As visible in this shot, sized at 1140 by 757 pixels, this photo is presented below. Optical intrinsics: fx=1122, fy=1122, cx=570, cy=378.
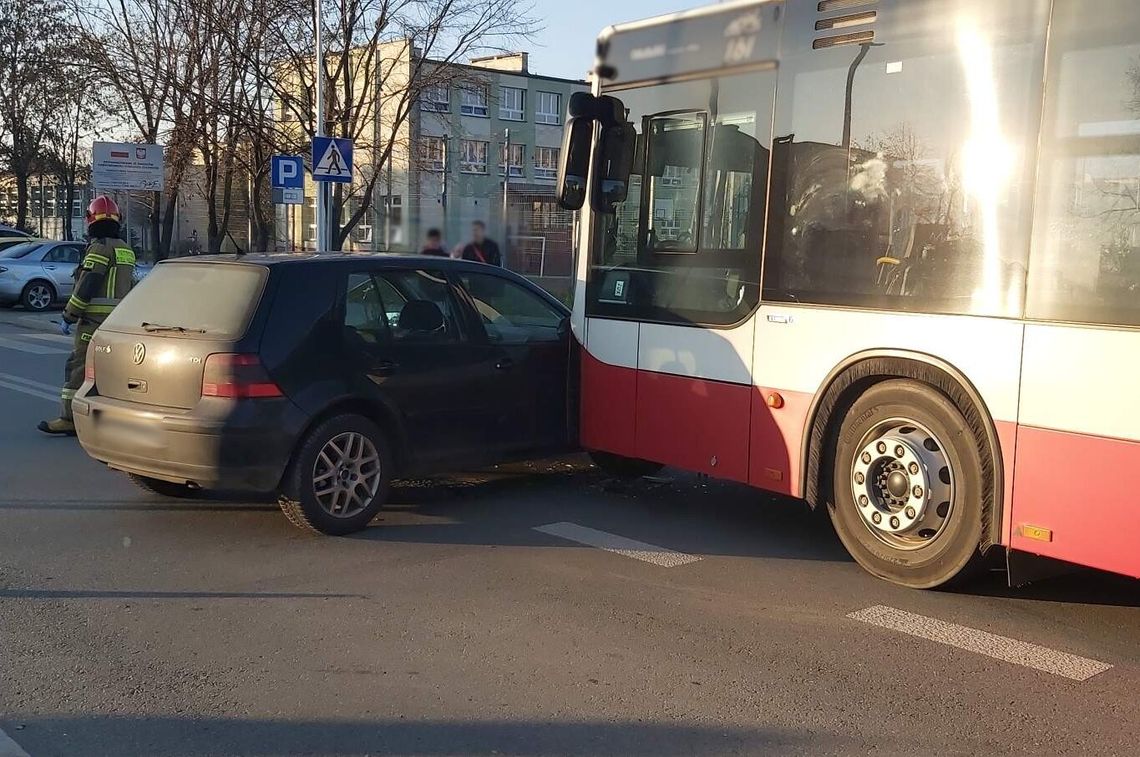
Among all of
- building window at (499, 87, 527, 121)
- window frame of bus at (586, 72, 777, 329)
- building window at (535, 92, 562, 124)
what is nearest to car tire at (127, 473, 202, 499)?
window frame of bus at (586, 72, 777, 329)

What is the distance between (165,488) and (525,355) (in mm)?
2537

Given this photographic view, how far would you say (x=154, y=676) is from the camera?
4.41 metres

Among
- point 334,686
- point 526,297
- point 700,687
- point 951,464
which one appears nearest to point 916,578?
point 951,464

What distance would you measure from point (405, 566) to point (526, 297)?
250 centimetres

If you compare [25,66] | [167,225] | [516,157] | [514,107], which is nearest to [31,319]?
[167,225]

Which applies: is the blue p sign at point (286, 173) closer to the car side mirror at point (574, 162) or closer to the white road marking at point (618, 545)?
the car side mirror at point (574, 162)

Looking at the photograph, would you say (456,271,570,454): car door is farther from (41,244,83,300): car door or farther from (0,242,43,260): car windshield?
(0,242,43,260): car windshield

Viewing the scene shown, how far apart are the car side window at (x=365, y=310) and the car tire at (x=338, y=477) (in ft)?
1.69

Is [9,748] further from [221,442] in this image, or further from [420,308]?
[420,308]

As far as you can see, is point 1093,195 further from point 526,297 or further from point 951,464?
point 526,297

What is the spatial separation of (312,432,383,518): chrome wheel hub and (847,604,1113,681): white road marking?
115 inches

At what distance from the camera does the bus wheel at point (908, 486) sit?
17.5 ft

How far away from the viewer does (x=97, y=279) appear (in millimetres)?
9023

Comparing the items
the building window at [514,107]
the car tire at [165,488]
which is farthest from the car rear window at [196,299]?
the building window at [514,107]
